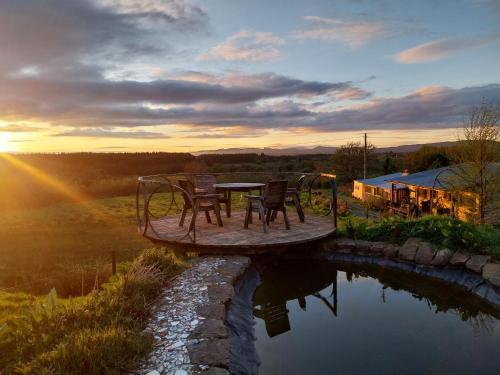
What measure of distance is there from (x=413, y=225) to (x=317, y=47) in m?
5.36

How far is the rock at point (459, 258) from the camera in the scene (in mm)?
5738

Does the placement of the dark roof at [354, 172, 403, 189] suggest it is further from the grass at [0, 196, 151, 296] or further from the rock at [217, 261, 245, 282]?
the rock at [217, 261, 245, 282]

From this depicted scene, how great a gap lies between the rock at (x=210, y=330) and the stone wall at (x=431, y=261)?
384cm

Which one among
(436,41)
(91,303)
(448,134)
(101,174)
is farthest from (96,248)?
(101,174)

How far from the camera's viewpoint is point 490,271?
522cm

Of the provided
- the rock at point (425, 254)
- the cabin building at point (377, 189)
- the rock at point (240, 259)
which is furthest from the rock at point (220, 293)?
the cabin building at point (377, 189)

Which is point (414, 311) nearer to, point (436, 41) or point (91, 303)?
point (91, 303)

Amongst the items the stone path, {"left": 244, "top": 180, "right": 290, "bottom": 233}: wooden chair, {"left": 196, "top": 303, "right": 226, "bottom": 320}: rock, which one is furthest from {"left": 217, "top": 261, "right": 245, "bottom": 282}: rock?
{"left": 244, "top": 180, "right": 290, "bottom": 233}: wooden chair

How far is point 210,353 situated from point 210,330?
15.0 inches

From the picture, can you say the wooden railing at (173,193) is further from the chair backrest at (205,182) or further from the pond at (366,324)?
the pond at (366,324)

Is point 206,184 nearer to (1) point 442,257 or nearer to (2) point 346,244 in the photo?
(2) point 346,244

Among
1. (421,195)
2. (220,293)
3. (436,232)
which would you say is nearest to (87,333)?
(220,293)

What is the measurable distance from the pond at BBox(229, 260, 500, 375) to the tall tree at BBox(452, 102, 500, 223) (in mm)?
8221

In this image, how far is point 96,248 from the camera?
9.20m
